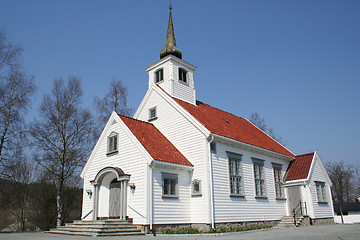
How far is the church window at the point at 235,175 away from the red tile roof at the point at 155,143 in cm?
288

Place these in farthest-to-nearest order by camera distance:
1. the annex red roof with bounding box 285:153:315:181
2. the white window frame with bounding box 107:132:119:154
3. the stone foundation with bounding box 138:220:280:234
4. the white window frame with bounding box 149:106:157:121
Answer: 1. the annex red roof with bounding box 285:153:315:181
2. the white window frame with bounding box 149:106:157:121
3. the white window frame with bounding box 107:132:119:154
4. the stone foundation with bounding box 138:220:280:234

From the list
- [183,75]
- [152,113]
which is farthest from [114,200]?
[183,75]

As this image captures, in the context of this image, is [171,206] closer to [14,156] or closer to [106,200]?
[106,200]

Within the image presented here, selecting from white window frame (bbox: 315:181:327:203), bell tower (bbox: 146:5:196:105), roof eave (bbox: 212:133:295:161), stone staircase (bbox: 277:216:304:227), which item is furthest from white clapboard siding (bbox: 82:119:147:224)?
white window frame (bbox: 315:181:327:203)

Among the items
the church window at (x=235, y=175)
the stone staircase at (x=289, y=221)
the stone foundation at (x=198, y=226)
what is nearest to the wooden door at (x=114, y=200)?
the stone foundation at (x=198, y=226)

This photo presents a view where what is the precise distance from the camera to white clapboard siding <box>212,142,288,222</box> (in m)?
17.3

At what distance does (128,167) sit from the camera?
17.1 m

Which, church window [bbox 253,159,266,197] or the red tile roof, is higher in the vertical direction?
the red tile roof

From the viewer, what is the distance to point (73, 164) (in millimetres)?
24688

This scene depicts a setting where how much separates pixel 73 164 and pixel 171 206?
11.7 metres

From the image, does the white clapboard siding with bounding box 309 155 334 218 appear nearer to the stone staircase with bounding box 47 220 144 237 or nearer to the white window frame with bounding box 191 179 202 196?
the white window frame with bounding box 191 179 202 196

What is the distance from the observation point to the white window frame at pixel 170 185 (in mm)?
16391

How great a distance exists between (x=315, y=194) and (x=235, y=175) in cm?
851

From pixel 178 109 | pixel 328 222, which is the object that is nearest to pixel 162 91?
pixel 178 109
